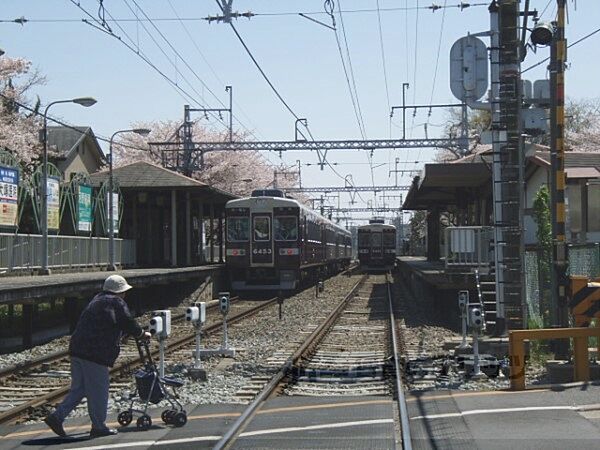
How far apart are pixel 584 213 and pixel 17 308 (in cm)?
1797

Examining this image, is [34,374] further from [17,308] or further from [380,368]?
[17,308]

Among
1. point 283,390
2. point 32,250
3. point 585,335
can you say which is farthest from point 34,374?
point 32,250

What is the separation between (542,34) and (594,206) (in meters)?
2.28

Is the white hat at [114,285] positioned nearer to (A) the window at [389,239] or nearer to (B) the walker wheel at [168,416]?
(B) the walker wheel at [168,416]

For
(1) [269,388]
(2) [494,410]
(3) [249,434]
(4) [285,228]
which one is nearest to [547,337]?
(2) [494,410]

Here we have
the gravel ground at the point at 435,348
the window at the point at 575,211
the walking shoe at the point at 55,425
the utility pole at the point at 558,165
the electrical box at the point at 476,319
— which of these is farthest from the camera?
the window at the point at 575,211

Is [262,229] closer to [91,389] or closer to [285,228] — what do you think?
[285,228]

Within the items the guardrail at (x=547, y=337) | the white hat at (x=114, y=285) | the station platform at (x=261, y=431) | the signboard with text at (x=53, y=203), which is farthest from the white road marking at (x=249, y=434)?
the signboard with text at (x=53, y=203)

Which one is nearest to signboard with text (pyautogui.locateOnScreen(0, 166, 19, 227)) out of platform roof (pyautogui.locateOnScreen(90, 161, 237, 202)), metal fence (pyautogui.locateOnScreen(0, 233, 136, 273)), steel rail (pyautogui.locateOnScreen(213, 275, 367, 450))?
metal fence (pyautogui.locateOnScreen(0, 233, 136, 273))

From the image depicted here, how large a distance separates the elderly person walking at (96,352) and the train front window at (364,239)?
47323mm

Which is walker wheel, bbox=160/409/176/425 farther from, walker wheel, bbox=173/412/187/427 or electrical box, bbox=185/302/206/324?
electrical box, bbox=185/302/206/324

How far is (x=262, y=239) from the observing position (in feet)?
101

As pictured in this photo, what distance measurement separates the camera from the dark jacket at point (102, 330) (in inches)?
320

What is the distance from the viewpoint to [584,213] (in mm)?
12117
